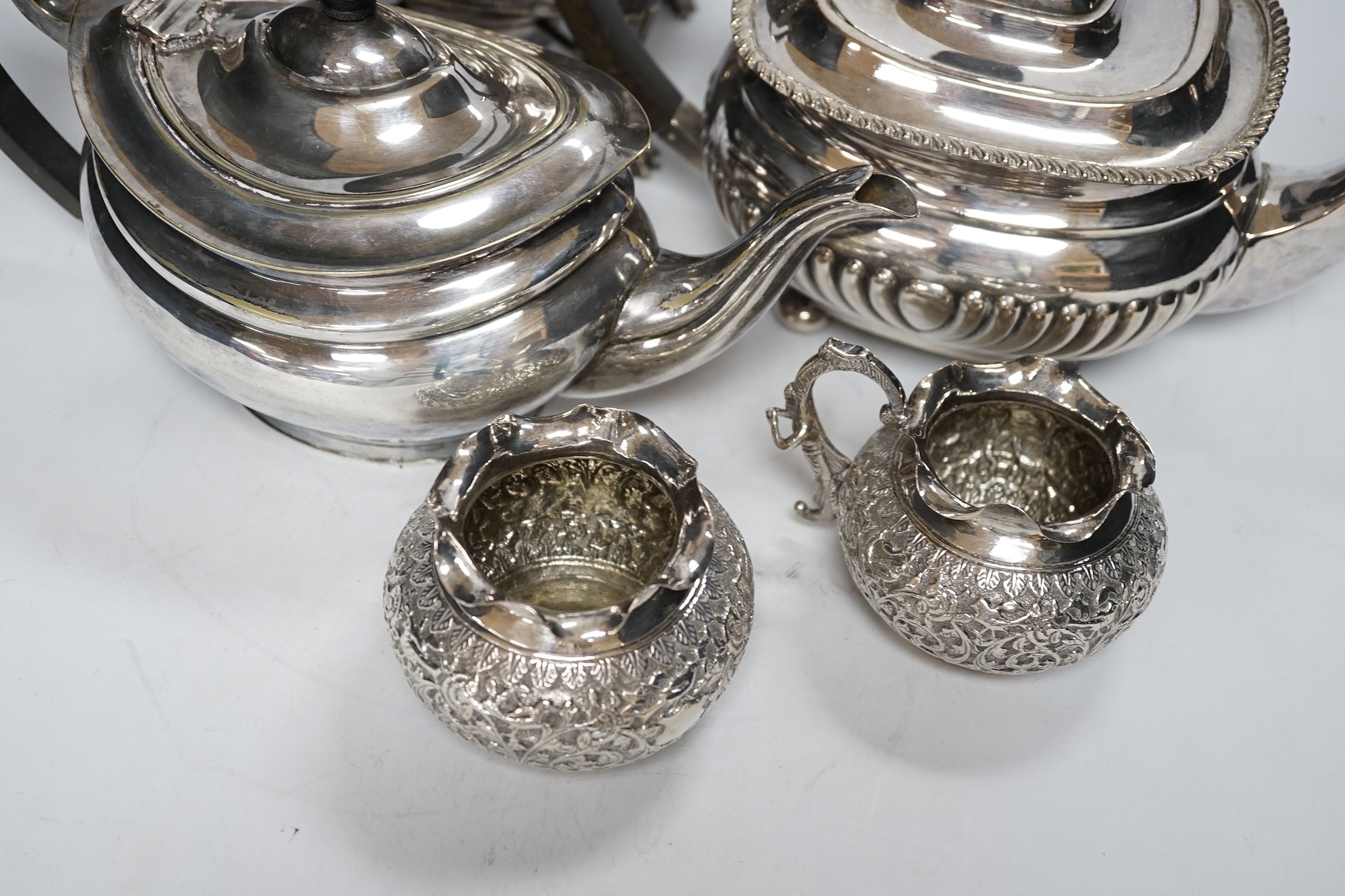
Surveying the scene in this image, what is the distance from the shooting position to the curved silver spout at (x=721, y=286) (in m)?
0.96

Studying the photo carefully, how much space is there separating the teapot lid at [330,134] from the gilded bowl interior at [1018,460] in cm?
38

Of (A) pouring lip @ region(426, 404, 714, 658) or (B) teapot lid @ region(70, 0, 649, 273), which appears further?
(B) teapot lid @ region(70, 0, 649, 273)

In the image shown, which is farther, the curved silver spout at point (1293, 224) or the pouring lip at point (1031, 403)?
the curved silver spout at point (1293, 224)

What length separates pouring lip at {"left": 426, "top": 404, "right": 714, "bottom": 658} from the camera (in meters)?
0.78

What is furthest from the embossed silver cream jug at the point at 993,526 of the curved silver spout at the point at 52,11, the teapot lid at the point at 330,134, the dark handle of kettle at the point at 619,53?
the curved silver spout at the point at 52,11

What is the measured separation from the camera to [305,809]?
90cm

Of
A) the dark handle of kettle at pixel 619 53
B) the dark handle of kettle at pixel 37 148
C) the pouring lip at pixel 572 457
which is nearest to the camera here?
the pouring lip at pixel 572 457

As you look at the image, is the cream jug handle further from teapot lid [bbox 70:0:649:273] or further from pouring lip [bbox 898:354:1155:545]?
teapot lid [bbox 70:0:649:273]

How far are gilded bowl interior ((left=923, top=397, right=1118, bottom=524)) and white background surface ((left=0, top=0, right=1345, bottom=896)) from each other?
0.12 m

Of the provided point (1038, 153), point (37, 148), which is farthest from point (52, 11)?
point (1038, 153)

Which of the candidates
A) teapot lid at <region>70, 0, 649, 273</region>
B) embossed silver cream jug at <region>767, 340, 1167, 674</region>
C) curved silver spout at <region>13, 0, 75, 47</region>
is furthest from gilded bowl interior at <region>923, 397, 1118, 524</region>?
curved silver spout at <region>13, 0, 75, 47</region>

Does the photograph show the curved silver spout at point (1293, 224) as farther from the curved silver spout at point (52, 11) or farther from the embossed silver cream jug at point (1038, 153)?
the curved silver spout at point (52, 11)

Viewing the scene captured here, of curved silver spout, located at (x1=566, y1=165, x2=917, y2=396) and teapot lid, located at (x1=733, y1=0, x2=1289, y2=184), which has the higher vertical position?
teapot lid, located at (x1=733, y1=0, x2=1289, y2=184)

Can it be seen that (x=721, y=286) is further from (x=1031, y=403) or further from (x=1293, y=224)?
(x=1293, y=224)
